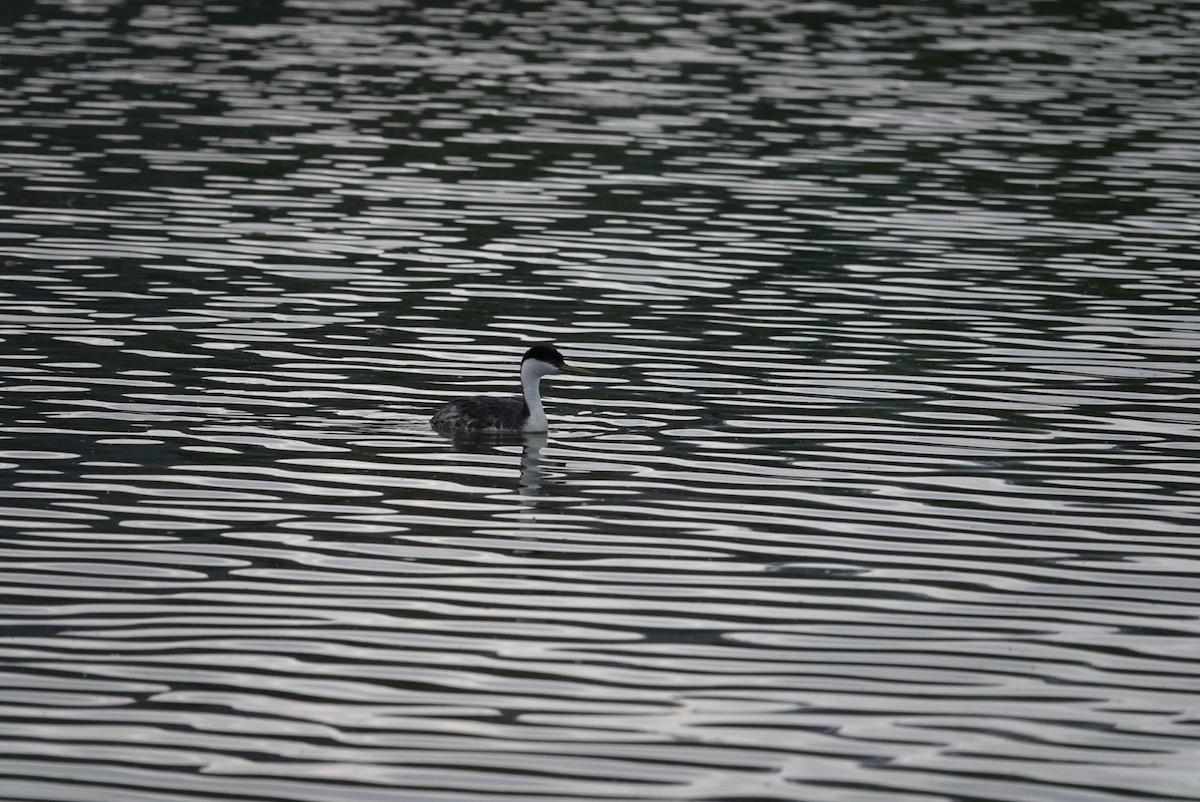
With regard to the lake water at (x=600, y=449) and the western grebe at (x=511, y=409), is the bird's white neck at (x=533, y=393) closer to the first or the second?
the western grebe at (x=511, y=409)

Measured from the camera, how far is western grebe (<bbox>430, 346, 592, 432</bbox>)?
60.0ft

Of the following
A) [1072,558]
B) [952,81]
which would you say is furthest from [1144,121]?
[1072,558]

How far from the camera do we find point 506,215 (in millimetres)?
28859

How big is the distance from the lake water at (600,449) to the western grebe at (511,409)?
0.28 metres

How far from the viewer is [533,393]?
A: 1883 cm

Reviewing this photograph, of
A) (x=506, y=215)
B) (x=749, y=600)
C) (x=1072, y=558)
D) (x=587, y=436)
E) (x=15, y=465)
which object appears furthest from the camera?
(x=506, y=215)

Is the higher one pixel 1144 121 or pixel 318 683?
pixel 318 683

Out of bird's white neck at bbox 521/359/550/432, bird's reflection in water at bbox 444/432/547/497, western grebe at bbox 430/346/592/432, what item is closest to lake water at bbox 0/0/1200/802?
bird's reflection in water at bbox 444/432/547/497

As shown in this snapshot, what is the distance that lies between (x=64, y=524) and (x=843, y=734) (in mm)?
6126

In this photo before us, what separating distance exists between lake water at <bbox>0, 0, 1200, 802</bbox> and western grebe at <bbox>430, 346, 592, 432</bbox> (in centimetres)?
28

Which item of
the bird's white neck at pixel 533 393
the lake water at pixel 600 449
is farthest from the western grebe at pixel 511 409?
the lake water at pixel 600 449

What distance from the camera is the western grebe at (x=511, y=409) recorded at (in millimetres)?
18297

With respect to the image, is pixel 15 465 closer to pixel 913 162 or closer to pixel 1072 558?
pixel 1072 558

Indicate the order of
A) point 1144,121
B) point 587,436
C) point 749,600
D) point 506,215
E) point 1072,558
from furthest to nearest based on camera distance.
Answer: point 1144,121, point 506,215, point 587,436, point 1072,558, point 749,600
